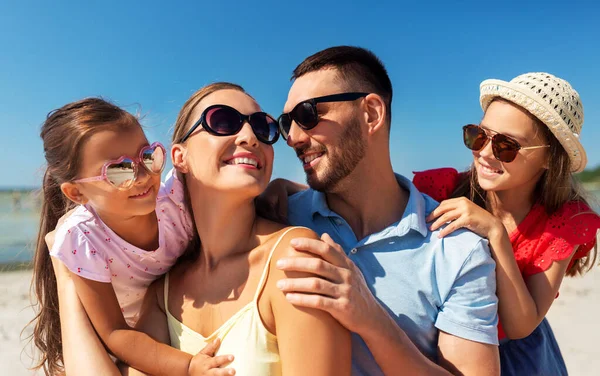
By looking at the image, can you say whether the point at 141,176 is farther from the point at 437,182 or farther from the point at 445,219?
the point at 437,182

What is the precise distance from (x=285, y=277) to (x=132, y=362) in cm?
121

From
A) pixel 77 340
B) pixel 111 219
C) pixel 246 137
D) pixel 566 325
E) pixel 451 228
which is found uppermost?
pixel 246 137

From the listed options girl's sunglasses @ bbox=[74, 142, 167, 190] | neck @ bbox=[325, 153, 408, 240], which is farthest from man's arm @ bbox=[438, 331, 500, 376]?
girl's sunglasses @ bbox=[74, 142, 167, 190]

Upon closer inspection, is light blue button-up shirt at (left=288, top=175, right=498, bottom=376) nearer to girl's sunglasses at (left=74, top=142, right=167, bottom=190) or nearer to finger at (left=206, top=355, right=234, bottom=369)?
finger at (left=206, top=355, right=234, bottom=369)

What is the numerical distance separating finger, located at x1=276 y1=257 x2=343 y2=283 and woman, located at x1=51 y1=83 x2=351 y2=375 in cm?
10

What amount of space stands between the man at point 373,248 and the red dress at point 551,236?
2.10ft

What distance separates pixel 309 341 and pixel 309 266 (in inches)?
13.7

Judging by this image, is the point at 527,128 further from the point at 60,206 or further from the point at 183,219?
the point at 60,206

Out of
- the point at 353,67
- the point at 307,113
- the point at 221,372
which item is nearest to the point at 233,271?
the point at 221,372

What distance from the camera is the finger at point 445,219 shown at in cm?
297

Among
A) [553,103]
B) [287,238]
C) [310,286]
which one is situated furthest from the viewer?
[553,103]

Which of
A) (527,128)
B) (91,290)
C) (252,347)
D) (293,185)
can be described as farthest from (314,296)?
(527,128)

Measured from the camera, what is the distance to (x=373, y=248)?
307 cm

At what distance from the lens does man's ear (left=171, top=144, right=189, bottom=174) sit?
3064mm
